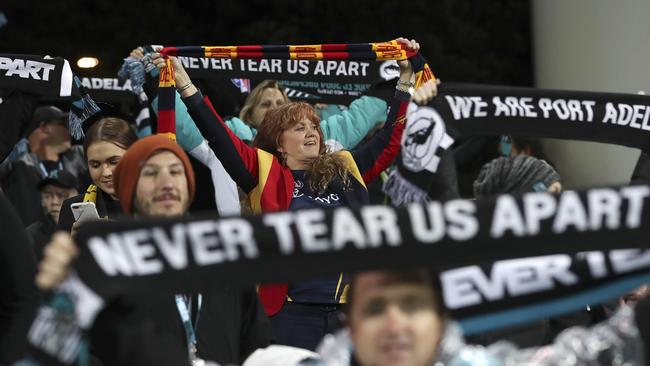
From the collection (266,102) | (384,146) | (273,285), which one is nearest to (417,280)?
(273,285)

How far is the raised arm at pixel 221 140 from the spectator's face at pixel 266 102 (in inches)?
51.9

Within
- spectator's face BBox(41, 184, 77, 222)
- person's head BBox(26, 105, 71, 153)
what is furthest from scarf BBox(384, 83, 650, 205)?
person's head BBox(26, 105, 71, 153)

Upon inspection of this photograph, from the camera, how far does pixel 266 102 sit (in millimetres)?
7293

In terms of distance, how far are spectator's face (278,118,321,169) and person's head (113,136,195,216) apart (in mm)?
1632

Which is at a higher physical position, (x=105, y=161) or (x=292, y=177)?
(x=105, y=161)

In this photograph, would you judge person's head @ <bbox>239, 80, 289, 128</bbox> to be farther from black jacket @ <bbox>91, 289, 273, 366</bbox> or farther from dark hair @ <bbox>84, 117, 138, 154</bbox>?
black jacket @ <bbox>91, 289, 273, 366</bbox>

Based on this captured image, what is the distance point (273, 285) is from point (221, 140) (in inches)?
25.8

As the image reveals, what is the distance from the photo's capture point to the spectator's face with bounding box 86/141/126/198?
589 cm

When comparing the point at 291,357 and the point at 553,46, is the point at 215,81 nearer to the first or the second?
the point at 553,46

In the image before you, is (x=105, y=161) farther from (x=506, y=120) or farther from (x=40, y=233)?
(x=506, y=120)

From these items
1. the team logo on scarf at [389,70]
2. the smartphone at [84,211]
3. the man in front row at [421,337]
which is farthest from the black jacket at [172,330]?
the team logo on scarf at [389,70]

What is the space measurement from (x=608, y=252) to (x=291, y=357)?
99 centimetres

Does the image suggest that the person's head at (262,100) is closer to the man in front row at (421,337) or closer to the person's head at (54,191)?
the person's head at (54,191)

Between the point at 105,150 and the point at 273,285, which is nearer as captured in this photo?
the point at 273,285
